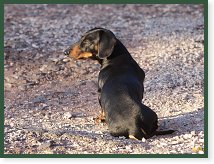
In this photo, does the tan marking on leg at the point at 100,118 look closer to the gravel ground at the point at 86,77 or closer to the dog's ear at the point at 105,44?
the gravel ground at the point at 86,77

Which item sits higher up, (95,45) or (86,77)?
(95,45)

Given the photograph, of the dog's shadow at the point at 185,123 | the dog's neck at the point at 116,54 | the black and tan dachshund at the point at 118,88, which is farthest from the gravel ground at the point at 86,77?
the dog's neck at the point at 116,54

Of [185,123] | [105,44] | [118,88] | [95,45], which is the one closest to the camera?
[118,88]

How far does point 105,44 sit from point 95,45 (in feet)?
0.59

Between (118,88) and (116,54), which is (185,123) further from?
(116,54)

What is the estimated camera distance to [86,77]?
9.63 metres

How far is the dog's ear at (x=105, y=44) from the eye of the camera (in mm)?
6980

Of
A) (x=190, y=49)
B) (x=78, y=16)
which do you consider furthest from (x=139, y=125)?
(x=78, y=16)

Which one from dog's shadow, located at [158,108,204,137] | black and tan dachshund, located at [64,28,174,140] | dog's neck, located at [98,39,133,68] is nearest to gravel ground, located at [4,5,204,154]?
dog's shadow, located at [158,108,204,137]

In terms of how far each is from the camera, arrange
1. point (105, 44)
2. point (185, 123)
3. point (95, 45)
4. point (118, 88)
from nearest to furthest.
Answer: point (118, 88), point (185, 123), point (105, 44), point (95, 45)

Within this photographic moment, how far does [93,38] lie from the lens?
7098 mm

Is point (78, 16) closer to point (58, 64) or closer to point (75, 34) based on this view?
point (75, 34)

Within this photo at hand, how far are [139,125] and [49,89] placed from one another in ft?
10.6

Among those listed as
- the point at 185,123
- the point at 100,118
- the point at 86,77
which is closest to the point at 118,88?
the point at 100,118
